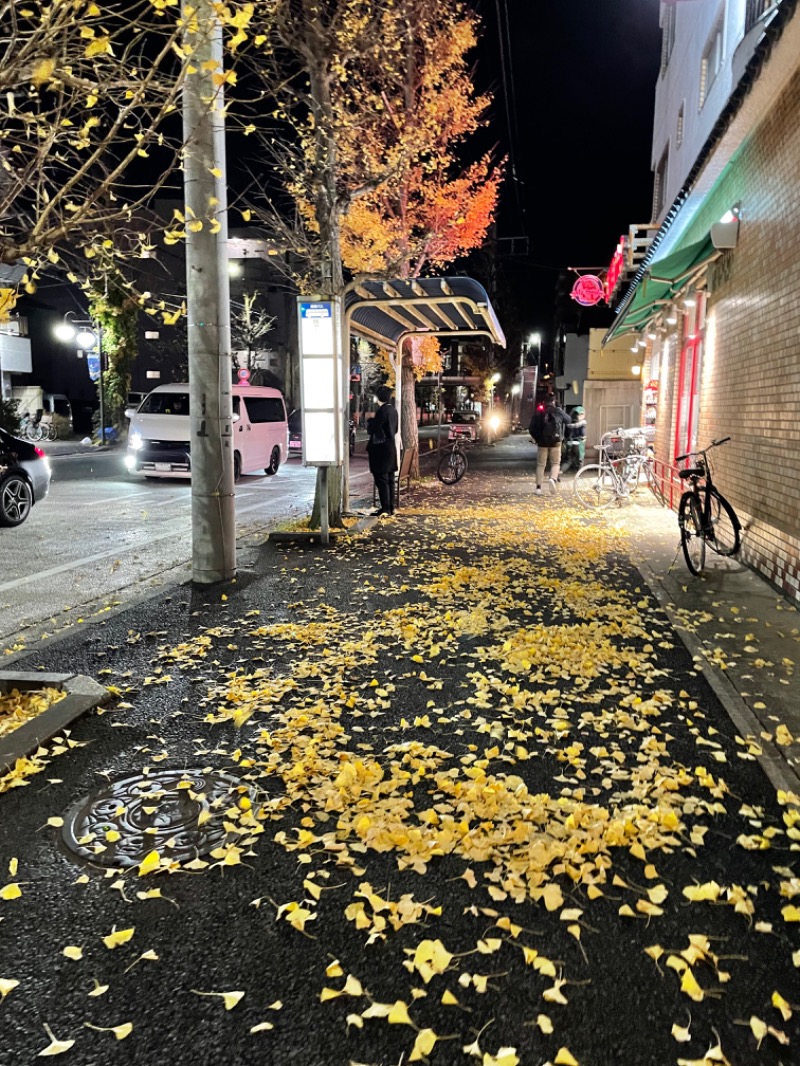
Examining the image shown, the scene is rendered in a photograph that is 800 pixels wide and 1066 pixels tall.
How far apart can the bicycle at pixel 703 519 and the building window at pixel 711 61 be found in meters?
7.65

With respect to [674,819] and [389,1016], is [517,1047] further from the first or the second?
[674,819]

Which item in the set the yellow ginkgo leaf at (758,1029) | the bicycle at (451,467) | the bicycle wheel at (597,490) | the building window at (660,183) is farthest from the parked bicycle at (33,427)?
the yellow ginkgo leaf at (758,1029)

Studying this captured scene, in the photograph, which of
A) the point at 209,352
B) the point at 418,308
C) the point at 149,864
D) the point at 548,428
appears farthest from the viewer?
the point at 548,428

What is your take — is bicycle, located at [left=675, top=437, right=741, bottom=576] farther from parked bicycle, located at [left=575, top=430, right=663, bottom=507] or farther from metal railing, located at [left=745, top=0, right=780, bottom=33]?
parked bicycle, located at [left=575, top=430, right=663, bottom=507]

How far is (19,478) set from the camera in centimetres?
Result: 1179

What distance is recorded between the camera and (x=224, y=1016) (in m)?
2.34

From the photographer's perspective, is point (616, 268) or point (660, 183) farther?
point (616, 268)

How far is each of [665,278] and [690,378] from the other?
3478 mm

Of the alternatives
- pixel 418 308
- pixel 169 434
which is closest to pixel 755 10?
pixel 418 308

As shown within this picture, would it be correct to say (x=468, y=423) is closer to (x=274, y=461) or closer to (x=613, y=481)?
(x=274, y=461)

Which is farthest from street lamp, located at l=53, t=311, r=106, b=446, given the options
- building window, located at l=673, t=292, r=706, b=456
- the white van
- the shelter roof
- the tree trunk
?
building window, located at l=673, t=292, r=706, b=456

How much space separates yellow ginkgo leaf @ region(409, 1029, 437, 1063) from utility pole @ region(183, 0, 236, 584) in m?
6.16

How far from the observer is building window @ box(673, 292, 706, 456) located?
12.6 metres

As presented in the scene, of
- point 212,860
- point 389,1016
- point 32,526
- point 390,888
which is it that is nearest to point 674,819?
point 390,888
